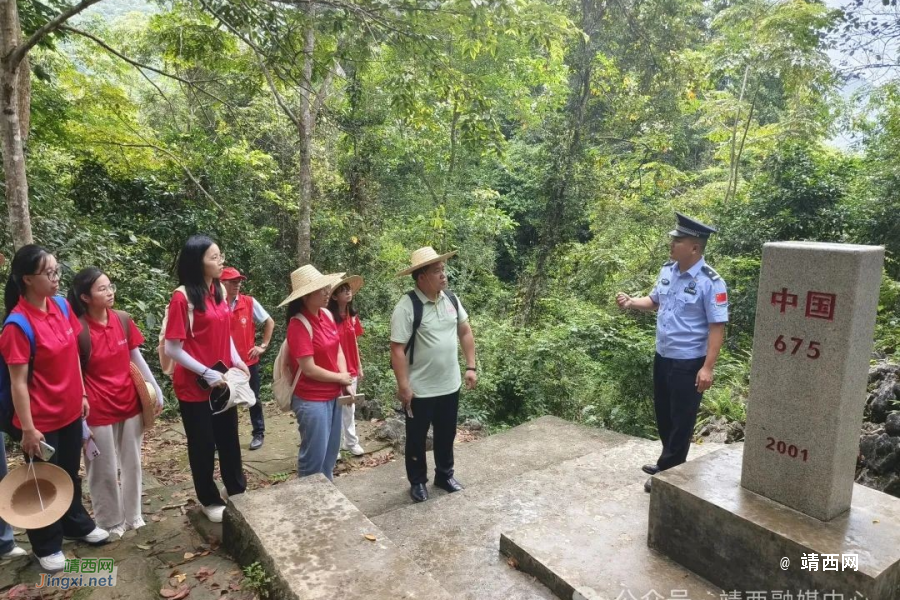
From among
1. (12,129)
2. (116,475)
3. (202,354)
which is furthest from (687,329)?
(12,129)

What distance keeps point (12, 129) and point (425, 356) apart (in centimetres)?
327

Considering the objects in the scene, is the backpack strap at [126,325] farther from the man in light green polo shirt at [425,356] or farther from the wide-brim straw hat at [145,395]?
the man in light green polo shirt at [425,356]

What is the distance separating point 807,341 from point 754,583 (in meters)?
1.21

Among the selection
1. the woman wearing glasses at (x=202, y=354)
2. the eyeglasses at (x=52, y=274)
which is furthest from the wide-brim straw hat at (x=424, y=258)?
the eyeglasses at (x=52, y=274)

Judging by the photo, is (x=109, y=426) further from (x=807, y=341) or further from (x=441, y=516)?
(x=807, y=341)

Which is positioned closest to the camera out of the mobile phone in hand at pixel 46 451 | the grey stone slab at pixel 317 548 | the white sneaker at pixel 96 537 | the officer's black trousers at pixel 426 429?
the grey stone slab at pixel 317 548

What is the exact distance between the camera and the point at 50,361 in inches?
114

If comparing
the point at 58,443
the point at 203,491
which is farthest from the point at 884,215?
the point at 58,443

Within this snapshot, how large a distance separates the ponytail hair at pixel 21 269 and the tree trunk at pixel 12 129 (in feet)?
4.50

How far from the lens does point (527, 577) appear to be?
9.82 feet

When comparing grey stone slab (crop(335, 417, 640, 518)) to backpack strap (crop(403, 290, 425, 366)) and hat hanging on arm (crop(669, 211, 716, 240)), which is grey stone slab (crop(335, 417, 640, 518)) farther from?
hat hanging on arm (crop(669, 211, 716, 240))

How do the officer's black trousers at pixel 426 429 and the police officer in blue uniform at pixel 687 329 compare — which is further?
the officer's black trousers at pixel 426 429

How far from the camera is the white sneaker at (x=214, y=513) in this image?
3503mm

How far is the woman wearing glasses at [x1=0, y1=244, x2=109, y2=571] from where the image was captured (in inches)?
109
